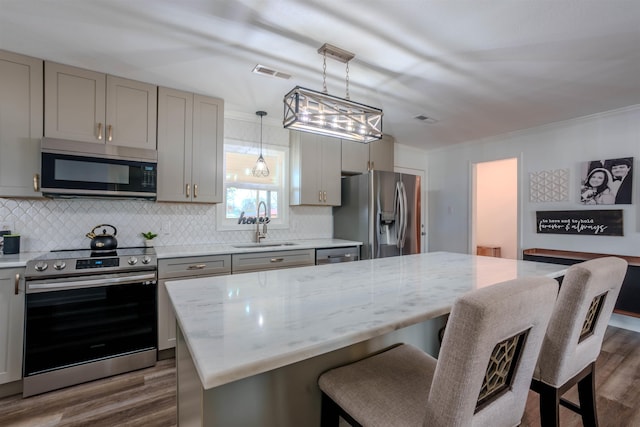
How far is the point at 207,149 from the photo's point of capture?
2.99m

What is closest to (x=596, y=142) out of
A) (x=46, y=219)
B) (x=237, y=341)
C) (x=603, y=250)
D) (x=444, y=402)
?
(x=603, y=250)

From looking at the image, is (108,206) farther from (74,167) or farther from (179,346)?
(179,346)

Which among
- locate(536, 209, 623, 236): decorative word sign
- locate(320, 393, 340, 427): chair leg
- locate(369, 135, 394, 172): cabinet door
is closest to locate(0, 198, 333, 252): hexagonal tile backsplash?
locate(369, 135, 394, 172): cabinet door

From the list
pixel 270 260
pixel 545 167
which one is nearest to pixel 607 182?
pixel 545 167

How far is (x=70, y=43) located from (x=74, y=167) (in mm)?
894

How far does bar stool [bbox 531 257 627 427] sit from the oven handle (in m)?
2.57

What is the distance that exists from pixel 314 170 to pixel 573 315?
2893 mm

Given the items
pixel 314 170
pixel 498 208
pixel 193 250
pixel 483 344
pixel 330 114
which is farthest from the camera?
pixel 498 208

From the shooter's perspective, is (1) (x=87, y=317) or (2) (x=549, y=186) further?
(2) (x=549, y=186)

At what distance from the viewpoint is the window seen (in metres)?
3.42

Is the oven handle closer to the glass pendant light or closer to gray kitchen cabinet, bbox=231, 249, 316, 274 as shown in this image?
gray kitchen cabinet, bbox=231, 249, 316, 274

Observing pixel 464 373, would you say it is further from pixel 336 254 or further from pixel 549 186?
pixel 549 186

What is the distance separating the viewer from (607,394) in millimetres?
2029

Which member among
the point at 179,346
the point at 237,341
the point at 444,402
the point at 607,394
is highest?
the point at 237,341
